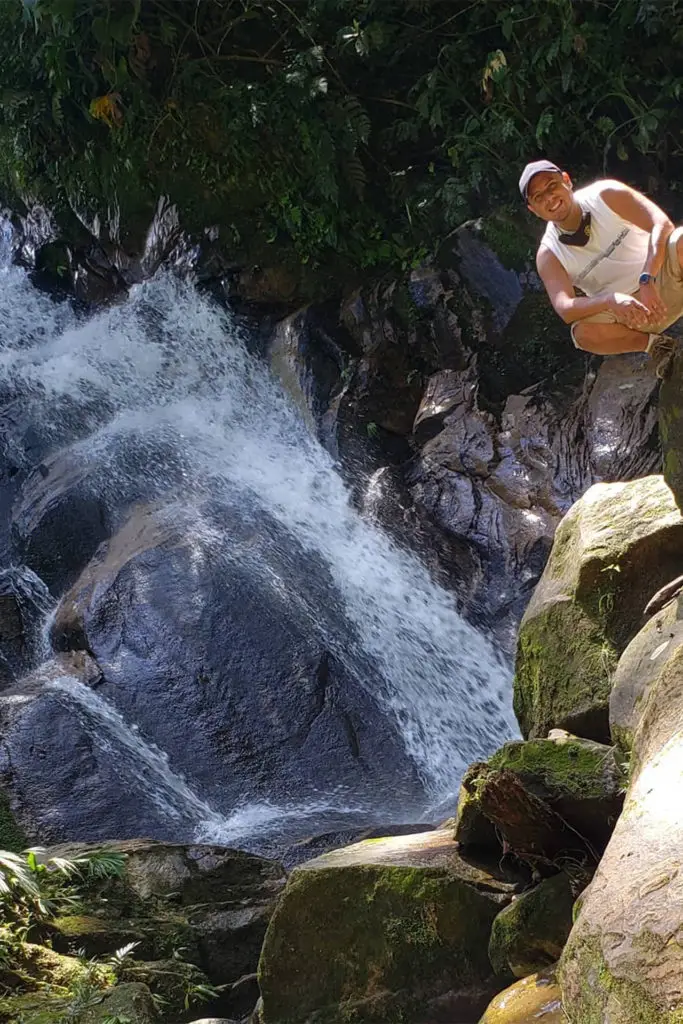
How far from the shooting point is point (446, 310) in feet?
30.7

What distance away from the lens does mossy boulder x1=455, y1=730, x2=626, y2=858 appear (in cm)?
340

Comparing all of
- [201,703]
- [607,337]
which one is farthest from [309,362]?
[607,337]

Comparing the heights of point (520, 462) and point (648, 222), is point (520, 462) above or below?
below

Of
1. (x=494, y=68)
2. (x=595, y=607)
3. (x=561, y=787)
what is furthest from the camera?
(x=494, y=68)

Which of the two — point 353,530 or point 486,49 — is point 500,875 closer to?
point 353,530

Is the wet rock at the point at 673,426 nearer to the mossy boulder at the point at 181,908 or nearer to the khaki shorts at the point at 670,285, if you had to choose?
the khaki shorts at the point at 670,285

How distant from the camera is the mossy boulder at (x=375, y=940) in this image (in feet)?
11.3

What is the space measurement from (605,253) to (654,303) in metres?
0.38

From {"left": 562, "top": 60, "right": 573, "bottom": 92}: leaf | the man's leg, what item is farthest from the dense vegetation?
the man's leg

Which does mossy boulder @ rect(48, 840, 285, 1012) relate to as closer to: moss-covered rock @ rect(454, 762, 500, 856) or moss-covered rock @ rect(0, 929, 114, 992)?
moss-covered rock @ rect(0, 929, 114, 992)

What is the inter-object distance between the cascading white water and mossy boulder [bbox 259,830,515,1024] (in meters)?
2.60

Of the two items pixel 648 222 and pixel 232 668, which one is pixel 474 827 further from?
pixel 232 668

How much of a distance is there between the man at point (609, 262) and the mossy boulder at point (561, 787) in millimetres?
1501

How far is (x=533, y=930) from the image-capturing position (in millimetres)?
3252
